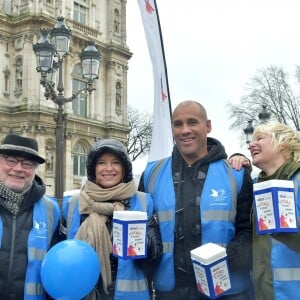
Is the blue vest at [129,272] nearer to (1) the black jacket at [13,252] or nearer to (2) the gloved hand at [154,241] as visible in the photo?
(2) the gloved hand at [154,241]

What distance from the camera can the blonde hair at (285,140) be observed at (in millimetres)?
3854

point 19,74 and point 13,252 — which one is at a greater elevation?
point 19,74

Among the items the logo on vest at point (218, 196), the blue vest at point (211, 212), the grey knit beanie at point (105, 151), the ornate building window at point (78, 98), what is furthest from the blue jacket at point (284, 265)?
the ornate building window at point (78, 98)

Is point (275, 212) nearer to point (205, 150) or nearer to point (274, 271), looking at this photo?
point (274, 271)

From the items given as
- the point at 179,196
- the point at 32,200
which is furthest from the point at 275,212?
the point at 32,200

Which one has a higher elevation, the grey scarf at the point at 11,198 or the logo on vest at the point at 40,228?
the grey scarf at the point at 11,198

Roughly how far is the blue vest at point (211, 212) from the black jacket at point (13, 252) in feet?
3.23

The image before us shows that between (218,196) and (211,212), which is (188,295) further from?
(218,196)

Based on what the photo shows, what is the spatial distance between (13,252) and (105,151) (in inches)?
39.0

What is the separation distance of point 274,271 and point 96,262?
47.7 inches

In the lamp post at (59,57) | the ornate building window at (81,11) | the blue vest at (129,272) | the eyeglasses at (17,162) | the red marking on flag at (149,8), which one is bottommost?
the blue vest at (129,272)

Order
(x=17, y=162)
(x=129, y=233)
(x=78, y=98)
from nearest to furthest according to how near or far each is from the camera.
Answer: (x=129, y=233)
(x=17, y=162)
(x=78, y=98)

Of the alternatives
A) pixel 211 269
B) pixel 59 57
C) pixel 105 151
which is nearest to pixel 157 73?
pixel 105 151

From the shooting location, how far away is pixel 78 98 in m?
32.9
